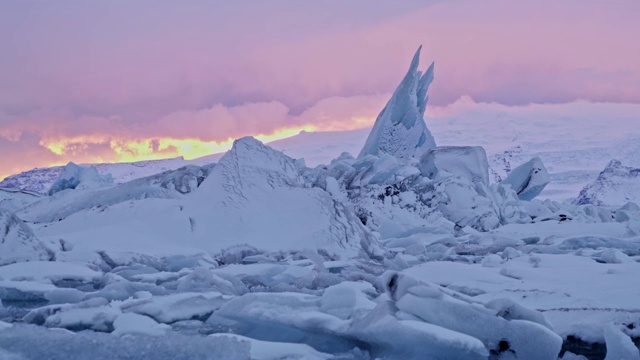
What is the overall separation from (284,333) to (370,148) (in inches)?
668

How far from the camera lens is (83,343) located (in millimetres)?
2830

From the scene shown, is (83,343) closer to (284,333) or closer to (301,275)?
(284,333)

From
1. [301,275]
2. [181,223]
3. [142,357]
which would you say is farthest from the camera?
[181,223]

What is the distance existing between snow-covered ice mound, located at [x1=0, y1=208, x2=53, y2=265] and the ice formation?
14.7 m

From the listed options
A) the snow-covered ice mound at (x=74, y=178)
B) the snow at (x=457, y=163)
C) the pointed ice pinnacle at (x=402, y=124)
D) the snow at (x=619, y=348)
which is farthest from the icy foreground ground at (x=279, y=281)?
the pointed ice pinnacle at (x=402, y=124)

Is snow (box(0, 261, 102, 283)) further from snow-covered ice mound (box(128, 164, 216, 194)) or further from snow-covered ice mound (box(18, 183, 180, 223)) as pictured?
snow-covered ice mound (box(128, 164, 216, 194))

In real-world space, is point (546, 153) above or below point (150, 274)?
below

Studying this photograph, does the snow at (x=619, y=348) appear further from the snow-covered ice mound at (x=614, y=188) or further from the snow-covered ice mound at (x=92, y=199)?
the snow-covered ice mound at (x=614, y=188)

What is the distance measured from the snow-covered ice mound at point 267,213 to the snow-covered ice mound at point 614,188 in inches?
949

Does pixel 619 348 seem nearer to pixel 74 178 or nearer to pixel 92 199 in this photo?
pixel 92 199

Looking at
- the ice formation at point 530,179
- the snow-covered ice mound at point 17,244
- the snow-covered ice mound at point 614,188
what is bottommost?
the snow-covered ice mound at point 614,188

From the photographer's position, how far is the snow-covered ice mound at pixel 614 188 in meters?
29.2

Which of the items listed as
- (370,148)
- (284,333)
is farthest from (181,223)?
(370,148)

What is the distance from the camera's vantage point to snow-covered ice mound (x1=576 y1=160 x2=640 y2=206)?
2919 centimetres
